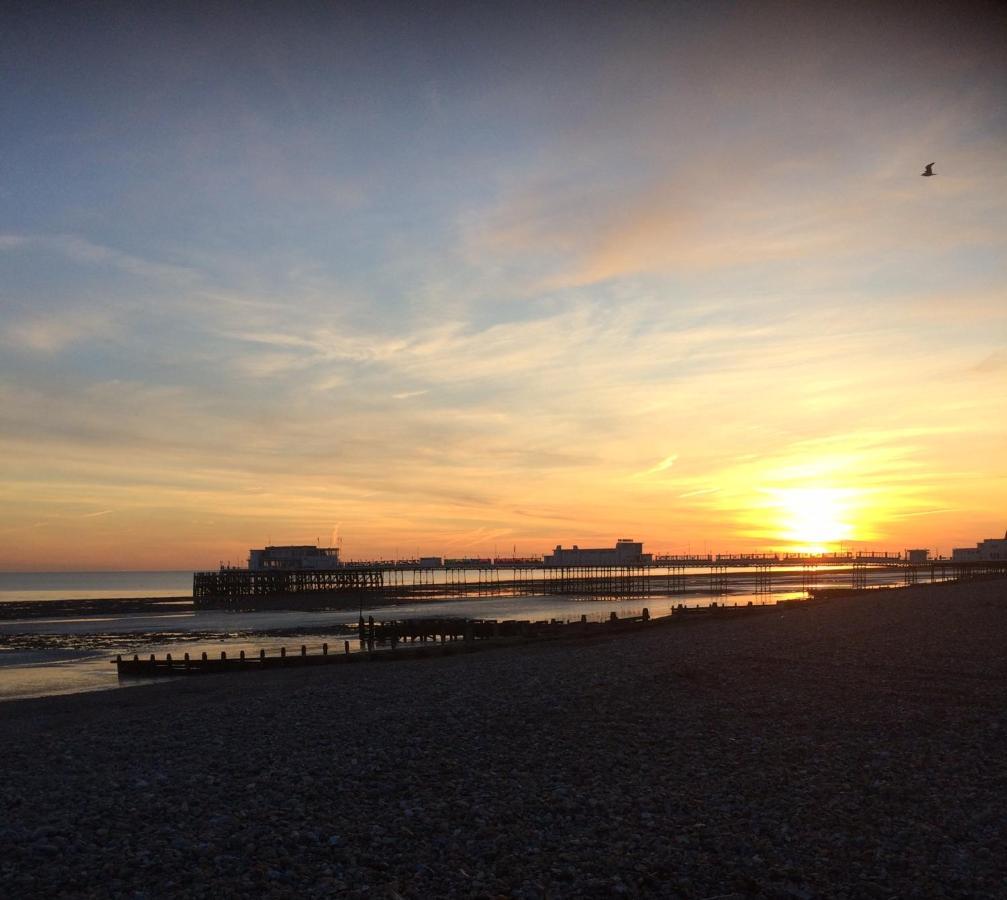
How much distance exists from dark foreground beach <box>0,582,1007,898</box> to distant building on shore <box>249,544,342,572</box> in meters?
153

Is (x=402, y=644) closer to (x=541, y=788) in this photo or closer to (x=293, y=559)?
(x=541, y=788)

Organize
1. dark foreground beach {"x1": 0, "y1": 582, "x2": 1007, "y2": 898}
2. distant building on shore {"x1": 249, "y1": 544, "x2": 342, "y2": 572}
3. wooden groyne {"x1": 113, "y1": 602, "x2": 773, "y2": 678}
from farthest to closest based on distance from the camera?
distant building on shore {"x1": 249, "y1": 544, "x2": 342, "y2": 572} → wooden groyne {"x1": 113, "y1": 602, "x2": 773, "y2": 678} → dark foreground beach {"x1": 0, "y1": 582, "x2": 1007, "y2": 898}

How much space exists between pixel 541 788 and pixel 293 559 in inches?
6744

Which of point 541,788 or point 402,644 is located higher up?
point 541,788

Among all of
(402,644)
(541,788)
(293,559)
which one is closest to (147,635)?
(402,644)

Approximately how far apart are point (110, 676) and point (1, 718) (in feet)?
49.0

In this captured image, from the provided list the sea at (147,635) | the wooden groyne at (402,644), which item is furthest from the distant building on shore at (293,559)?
the wooden groyne at (402,644)

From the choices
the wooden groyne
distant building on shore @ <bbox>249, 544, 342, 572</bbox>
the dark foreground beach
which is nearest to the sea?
the wooden groyne

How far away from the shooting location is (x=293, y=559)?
17725 cm

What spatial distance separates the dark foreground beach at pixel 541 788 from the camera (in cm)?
1009

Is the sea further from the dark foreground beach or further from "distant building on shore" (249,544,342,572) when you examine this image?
"distant building on shore" (249,544,342,572)

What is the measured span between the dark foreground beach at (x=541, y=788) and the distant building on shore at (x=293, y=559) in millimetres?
153467

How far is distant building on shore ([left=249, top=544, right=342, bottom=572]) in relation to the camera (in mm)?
175875

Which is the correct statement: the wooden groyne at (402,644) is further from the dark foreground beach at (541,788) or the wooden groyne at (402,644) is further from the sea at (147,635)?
the dark foreground beach at (541,788)
